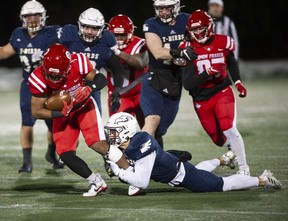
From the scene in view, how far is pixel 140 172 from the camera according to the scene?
21.6ft

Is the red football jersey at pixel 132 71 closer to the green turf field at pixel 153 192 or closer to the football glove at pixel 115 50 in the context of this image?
the football glove at pixel 115 50

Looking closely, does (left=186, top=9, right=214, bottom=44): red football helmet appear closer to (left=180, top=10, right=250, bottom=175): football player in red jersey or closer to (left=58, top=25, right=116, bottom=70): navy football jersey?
(left=180, top=10, right=250, bottom=175): football player in red jersey

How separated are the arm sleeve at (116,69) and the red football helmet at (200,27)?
89 cm

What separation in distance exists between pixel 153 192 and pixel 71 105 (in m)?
1.05

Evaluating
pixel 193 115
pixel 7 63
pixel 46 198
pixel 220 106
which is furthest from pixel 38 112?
pixel 7 63

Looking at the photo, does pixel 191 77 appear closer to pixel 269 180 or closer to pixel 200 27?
pixel 200 27

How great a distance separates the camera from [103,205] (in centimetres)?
653

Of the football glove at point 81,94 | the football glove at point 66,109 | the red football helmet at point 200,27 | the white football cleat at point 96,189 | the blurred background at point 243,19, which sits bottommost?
the blurred background at point 243,19

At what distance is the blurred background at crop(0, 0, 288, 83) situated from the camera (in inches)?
882

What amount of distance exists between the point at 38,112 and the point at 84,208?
3.39ft

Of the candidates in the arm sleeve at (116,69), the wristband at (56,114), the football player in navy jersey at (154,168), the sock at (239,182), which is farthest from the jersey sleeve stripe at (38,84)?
the sock at (239,182)

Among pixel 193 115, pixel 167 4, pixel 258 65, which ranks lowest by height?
pixel 258 65

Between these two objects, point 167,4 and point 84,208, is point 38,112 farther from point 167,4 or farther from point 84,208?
point 167,4

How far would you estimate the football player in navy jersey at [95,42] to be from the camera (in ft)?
26.2
